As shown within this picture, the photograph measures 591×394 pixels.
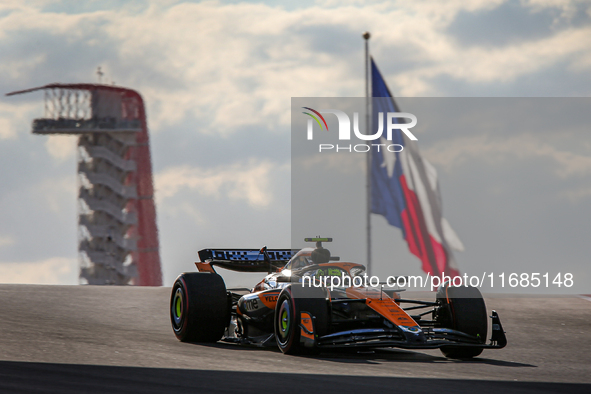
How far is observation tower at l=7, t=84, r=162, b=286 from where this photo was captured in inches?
2430

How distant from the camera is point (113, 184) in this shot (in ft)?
202

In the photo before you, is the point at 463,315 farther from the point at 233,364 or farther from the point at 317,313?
the point at 233,364

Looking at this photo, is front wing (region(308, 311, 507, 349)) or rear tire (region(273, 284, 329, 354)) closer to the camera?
front wing (region(308, 311, 507, 349))

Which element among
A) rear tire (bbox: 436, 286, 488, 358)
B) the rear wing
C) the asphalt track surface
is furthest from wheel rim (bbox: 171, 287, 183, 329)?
rear tire (bbox: 436, 286, 488, 358)

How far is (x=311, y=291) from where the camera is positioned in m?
9.59

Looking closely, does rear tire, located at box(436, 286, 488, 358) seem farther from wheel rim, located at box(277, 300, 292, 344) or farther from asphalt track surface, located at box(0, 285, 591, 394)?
wheel rim, located at box(277, 300, 292, 344)


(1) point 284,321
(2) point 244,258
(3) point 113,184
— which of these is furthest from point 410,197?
(3) point 113,184

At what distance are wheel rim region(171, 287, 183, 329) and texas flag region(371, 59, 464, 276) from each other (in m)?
4.46

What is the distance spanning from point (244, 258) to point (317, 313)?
3.73 metres

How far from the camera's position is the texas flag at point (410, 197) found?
47.0ft

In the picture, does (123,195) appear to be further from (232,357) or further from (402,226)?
(232,357)

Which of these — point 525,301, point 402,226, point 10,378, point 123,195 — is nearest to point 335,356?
point 10,378

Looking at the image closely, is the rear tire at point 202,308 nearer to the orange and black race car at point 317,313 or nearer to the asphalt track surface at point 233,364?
the orange and black race car at point 317,313

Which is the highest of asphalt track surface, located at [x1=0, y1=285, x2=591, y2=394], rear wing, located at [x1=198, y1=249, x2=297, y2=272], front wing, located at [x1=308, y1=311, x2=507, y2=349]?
rear wing, located at [x1=198, y1=249, x2=297, y2=272]
